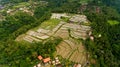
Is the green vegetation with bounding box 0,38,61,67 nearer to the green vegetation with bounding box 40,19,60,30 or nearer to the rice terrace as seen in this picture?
the rice terrace

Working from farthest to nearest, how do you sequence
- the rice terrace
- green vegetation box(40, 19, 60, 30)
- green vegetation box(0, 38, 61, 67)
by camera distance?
green vegetation box(40, 19, 60, 30) → the rice terrace → green vegetation box(0, 38, 61, 67)

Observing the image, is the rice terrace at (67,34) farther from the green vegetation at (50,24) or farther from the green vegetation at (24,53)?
the green vegetation at (24,53)

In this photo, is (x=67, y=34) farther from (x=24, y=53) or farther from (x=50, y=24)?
(x=24, y=53)

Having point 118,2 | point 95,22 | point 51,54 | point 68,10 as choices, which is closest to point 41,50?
point 51,54

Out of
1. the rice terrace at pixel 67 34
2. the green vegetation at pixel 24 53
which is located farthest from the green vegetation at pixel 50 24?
the green vegetation at pixel 24 53

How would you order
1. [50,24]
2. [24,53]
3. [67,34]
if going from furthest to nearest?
[50,24] < [67,34] < [24,53]

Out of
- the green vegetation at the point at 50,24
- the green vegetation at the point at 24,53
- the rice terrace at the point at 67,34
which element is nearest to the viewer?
the green vegetation at the point at 24,53

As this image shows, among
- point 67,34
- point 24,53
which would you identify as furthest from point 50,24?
point 24,53

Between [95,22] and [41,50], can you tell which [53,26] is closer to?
[95,22]

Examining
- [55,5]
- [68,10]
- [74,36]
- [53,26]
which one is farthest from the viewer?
[55,5]

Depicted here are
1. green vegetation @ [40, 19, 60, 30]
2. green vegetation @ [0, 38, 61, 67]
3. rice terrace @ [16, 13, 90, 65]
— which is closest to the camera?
green vegetation @ [0, 38, 61, 67]

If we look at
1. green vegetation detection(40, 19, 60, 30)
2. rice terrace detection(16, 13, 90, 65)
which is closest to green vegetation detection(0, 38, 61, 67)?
rice terrace detection(16, 13, 90, 65)
